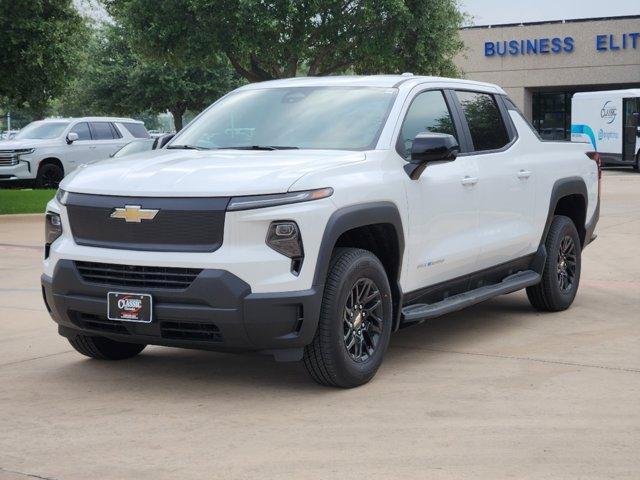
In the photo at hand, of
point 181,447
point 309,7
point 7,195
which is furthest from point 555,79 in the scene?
point 181,447

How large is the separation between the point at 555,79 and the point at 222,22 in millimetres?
23508

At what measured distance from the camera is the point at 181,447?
5.21 m

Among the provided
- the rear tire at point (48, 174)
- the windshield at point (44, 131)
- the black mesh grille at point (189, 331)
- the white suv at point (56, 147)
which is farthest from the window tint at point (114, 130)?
the black mesh grille at point (189, 331)

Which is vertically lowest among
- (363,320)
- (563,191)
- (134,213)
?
(363,320)

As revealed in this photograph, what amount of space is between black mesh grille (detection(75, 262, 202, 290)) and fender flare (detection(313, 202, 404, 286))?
67 centimetres

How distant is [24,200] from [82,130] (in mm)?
5333

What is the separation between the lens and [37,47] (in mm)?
21078

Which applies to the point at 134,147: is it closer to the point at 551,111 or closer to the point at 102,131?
the point at 102,131

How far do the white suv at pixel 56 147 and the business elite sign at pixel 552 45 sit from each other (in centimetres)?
2980

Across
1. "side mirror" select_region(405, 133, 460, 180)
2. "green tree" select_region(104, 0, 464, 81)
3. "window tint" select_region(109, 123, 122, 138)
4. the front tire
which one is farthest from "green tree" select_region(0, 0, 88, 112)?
the front tire

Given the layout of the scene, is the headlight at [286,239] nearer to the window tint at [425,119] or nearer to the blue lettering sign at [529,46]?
the window tint at [425,119]

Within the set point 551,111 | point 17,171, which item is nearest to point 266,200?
point 17,171

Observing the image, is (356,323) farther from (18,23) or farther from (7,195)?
(7,195)

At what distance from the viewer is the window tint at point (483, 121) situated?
26.0ft
